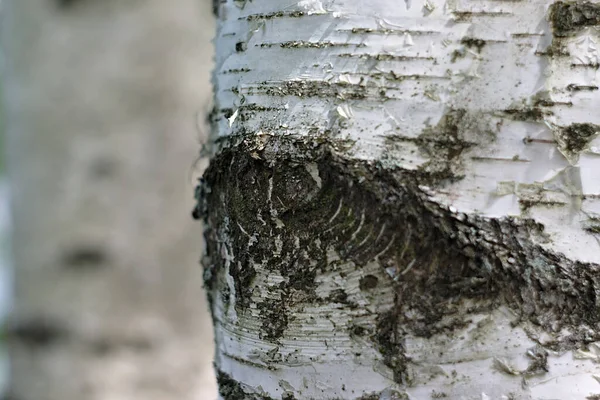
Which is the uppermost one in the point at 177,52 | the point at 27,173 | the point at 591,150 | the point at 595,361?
the point at 177,52

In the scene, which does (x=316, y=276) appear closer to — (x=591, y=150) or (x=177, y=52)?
(x=591, y=150)

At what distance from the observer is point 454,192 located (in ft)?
1.55

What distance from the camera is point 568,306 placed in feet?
1.56

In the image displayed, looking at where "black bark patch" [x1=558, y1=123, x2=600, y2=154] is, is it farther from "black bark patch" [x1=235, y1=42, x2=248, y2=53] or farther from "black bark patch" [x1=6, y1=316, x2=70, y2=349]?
"black bark patch" [x1=6, y1=316, x2=70, y2=349]

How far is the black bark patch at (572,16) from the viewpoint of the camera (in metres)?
0.47

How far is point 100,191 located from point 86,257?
0.21 metres

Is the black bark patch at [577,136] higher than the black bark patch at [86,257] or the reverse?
the reverse

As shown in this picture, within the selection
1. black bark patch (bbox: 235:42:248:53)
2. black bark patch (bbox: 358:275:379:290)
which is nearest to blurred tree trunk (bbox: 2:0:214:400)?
black bark patch (bbox: 235:42:248:53)

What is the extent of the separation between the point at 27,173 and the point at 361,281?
1621 millimetres

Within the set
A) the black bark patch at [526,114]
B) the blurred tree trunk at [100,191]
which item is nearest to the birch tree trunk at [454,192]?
the black bark patch at [526,114]

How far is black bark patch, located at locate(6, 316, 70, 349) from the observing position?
5.92ft

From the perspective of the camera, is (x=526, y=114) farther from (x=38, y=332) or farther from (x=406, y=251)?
(x=38, y=332)

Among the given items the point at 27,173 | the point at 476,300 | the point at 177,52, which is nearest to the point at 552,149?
the point at 476,300

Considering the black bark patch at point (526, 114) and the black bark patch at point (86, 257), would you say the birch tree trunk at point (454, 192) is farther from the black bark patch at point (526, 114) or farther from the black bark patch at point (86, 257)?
the black bark patch at point (86, 257)
